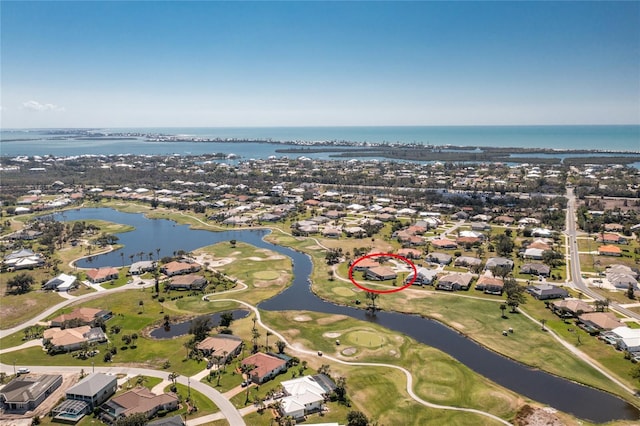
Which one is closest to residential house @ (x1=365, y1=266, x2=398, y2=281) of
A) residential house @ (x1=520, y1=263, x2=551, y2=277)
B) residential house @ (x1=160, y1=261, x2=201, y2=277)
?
residential house @ (x1=520, y1=263, x2=551, y2=277)

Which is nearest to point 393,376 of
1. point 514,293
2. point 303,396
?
point 303,396

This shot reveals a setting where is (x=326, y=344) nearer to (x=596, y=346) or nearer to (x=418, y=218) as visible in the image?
(x=596, y=346)

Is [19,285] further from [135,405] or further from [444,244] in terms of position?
[444,244]

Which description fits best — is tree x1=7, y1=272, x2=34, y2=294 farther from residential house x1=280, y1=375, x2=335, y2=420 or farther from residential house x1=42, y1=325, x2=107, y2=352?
residential house x1=280, y1=375, x2=335, y2=420

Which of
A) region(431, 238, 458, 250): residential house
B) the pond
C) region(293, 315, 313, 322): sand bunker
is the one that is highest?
region(431, 238, 458, 250): residential house

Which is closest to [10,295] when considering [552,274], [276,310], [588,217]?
[276,310]

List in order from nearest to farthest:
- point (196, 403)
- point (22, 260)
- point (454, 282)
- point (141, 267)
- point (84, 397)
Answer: point (84, 397) → point (196, 403) → point (454, 282) → point (141, 267) → point (22, 260)
